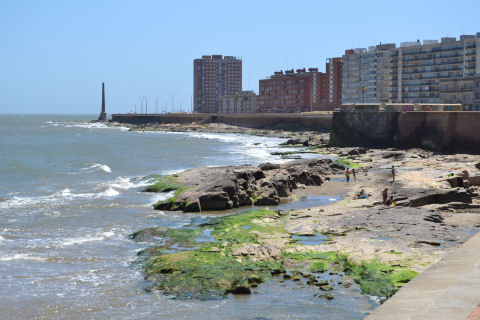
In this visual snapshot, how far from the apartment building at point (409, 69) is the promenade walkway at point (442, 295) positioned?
91.8 meters

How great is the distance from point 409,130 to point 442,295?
167ft

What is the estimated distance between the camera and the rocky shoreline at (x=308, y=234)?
59.9 feet

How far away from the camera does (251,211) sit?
29.5 meters

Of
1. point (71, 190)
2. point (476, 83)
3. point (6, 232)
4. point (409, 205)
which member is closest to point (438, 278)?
point (409, 205)

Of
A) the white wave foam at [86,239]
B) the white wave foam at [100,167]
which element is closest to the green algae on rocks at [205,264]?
the white wave foam at [86,239]

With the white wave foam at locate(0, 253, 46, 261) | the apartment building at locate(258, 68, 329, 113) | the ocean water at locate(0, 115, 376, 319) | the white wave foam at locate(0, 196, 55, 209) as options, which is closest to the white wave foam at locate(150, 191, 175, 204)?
the ocean water at locate(0, 115, 376, 319)

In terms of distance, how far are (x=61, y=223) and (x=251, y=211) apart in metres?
8.77

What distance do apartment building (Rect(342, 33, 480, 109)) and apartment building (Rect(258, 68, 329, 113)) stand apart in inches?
438

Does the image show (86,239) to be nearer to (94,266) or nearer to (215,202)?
(94,266)

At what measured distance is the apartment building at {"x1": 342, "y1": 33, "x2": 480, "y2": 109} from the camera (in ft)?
409

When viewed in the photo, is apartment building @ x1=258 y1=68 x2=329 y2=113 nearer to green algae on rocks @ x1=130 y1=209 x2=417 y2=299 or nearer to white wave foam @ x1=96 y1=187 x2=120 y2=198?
white wave foam @ x1=96 y1=187 x2=120 y2=198

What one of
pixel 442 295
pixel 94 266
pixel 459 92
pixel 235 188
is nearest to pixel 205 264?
pixel 94 266

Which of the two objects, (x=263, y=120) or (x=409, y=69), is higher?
(x=409, y=69)

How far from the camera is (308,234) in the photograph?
23469mm
